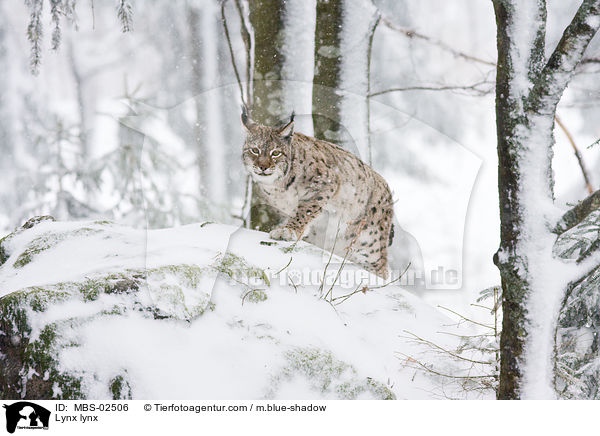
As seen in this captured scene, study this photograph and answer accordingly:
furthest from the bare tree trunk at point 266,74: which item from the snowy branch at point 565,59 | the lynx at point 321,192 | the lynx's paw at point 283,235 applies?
the snowy branch at point 565,59

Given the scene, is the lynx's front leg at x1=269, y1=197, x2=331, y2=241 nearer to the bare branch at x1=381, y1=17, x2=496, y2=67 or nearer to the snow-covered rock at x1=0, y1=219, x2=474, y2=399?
the snow-covered rock at x1=0, y1=219, x2=474, y2=399

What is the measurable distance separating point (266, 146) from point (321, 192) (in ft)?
1.75

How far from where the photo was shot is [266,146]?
3.46 m

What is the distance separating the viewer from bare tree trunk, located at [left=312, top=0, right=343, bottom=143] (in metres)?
3.96

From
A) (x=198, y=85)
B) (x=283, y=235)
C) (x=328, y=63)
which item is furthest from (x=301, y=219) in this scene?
(x=198, y=85)

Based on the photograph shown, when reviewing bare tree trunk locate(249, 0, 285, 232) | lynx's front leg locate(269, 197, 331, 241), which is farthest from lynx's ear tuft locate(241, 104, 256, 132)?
lynx's front leg locate(269, 197, 331, 241)

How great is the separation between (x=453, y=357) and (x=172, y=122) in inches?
129

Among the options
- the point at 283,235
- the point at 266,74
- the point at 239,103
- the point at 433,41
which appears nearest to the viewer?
the point at 283,235

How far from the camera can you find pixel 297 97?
3852 mm

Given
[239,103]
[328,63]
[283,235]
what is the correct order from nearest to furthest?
[283,235] → [328,63] → [239,103]
